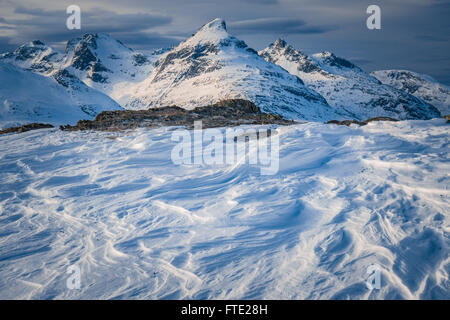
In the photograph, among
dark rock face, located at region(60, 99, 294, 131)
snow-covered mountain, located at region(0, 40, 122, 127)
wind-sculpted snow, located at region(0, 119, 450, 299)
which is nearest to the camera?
wind-sculpted snow, located at region(0, 119, 450, 299)

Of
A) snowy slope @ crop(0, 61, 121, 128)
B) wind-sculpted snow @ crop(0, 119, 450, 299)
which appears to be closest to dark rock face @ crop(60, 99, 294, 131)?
wind-sculpted snow @ crop(0, 119, 450, 299)

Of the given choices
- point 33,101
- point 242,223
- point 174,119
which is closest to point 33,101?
point 33,101

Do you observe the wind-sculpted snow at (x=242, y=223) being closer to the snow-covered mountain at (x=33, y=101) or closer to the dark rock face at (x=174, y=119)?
the dark rock face at (x=174, y=119)

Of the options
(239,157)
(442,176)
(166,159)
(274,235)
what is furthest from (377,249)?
(166,159)

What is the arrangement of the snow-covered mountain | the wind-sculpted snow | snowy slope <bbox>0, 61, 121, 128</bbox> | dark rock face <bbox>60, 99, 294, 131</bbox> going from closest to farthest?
the wind-sculpted snow
dark rock face <bbox>60, 99, 294, 131</bbox>
snowy slope <bbox>0, 61, 121, 128</bbox>
the snow-covered mountain

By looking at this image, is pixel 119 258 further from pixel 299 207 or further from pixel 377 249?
pixel 377 249

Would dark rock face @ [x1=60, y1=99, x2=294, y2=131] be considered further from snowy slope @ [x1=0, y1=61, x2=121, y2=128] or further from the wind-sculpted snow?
snowy slope @ [x1=0, y1=61, x2=121, y2=128]
